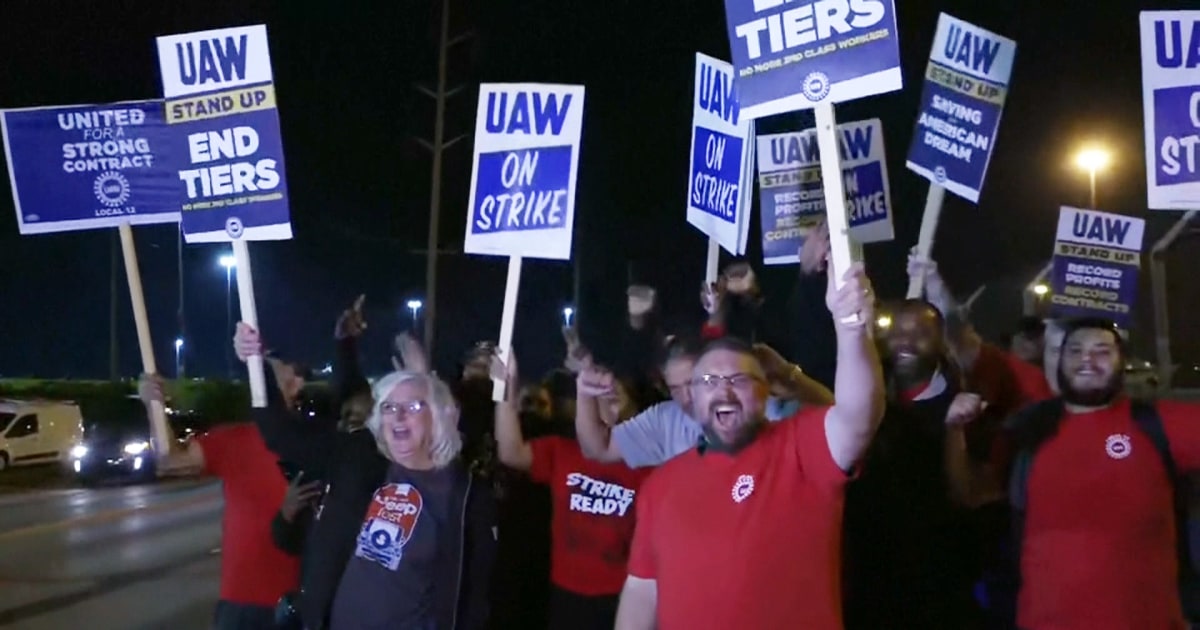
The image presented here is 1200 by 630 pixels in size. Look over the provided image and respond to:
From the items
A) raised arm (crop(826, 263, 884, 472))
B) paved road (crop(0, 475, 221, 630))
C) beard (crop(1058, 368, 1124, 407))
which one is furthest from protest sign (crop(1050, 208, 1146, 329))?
paved road (crop(0, 475, 221, 630))

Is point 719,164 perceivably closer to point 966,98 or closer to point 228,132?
point 966,98

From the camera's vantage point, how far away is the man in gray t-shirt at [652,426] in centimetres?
511

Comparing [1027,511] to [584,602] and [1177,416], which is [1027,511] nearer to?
[1177,416]

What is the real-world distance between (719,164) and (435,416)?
375 cm

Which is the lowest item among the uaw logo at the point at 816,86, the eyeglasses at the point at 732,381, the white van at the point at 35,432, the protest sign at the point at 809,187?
the white van at the point at 35,432

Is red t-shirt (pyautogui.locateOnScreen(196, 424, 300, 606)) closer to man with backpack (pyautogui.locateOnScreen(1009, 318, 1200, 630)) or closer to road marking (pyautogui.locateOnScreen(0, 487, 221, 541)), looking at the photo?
man with backpack (pyautogui.locateOnScreen(1009, 318, 1200, 630))

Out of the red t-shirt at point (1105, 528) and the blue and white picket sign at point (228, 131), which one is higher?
the blue and white picket sign at point (228, 131)

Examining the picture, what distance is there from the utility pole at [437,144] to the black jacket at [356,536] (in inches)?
813

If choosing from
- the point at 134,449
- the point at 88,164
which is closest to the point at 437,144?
the point at 134,449

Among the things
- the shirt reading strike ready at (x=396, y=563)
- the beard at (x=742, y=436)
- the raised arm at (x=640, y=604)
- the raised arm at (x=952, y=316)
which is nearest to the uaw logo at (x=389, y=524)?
the shirt reading strike ready at (x=396, y=563)

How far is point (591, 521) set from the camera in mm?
5613

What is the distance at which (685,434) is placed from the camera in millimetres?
5230

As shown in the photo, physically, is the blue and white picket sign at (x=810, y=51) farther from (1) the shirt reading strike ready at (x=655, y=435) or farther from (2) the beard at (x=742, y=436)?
(1) the shirt reading strike ready at (x=655, y=435)

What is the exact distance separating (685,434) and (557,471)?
78 cm
